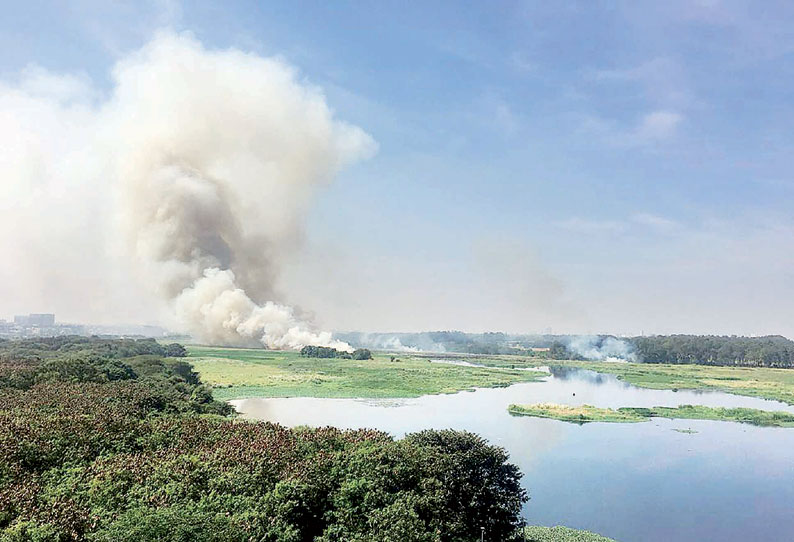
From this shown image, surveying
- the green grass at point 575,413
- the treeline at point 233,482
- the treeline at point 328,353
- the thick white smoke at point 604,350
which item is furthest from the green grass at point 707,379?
the treeline at point 233,482

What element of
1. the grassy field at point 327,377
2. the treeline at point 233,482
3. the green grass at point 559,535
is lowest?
the green grass at point 559,535

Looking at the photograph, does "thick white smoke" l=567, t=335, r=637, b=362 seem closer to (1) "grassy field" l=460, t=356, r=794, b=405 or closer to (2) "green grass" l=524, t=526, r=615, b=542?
(1) "grassy field" l=460, t=356, r=794, b=405

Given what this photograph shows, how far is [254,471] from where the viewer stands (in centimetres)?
1183

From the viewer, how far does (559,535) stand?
17.8m

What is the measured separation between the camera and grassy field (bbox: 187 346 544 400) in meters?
46.2

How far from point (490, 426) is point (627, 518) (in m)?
14.1

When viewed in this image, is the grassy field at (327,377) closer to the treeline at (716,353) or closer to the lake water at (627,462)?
the lake water at (627,462)

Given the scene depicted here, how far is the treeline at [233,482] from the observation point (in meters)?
9.52

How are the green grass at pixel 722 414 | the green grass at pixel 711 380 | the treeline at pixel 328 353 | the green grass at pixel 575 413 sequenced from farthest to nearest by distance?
the treeline at pixel 328 353
the green grass at pixel 711 380
the green grass at pixel 575 413
the green grass at pixel 722 414

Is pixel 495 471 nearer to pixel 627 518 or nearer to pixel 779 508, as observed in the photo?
pixel 627 518

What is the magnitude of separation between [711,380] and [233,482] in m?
64.9

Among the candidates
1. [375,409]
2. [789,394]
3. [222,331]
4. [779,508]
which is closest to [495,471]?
[779,508]

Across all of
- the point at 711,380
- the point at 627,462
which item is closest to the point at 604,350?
the point at 711,380

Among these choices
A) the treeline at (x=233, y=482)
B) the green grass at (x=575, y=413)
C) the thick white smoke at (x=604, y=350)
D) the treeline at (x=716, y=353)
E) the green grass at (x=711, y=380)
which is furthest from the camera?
the thick white smoke at (x=604, y=350)
